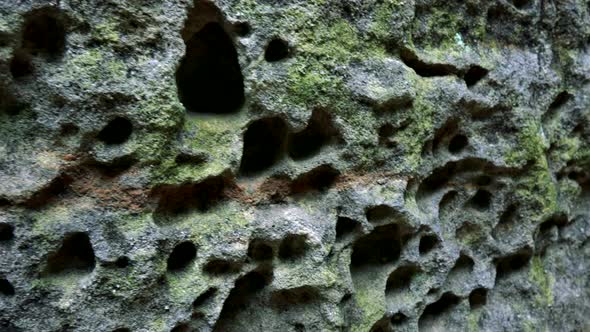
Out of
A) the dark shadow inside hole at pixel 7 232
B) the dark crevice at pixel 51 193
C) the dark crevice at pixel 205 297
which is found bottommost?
the dark crevice at pixel 205 297

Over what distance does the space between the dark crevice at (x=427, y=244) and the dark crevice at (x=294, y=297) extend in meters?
0.37

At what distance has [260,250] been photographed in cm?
122

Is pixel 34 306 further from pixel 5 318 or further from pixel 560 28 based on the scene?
pixel 560 28

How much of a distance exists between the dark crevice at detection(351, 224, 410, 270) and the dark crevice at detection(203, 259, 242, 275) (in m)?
0.36

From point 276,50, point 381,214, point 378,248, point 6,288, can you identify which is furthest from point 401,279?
point 6,288

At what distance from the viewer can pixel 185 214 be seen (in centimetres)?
117

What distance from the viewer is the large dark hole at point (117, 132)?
1066 mm

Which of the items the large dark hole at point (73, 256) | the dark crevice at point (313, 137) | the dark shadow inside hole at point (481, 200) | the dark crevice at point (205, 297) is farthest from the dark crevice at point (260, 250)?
the dark shadow inside hole at point (481, 200)

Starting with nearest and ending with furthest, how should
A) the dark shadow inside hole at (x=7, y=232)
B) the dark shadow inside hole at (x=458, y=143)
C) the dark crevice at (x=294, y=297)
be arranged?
the dark shadow inside hole at (x=7, y=232)
the dark crevice at (x=294, y=297)
the dark shadow inside hole at (x=458, y=143)

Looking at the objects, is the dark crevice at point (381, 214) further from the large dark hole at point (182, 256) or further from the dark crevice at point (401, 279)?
the large dark hole at point (182, 256)

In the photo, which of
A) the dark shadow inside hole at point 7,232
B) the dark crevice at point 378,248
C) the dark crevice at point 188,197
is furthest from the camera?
the dark crevice at point 378,248

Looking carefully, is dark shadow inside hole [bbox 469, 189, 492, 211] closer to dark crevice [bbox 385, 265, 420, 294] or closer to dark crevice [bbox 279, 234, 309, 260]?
dark crevice [bbox 385, 265, 420, 294]

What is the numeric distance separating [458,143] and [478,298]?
1.53ft

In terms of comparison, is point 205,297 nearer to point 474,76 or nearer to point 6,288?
point 6,288
